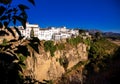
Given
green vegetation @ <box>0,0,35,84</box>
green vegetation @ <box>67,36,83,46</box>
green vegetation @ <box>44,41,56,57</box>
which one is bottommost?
green vegetation @ <box>0,0,35,84</box>

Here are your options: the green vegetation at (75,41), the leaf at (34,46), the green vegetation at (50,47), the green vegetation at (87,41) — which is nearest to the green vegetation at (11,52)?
the leaf at (34,46)

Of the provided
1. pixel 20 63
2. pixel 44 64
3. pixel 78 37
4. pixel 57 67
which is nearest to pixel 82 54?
pixel 78 37

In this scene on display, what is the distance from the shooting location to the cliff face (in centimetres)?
2478

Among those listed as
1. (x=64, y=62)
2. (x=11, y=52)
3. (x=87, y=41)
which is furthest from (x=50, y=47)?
(x=11, y=52)

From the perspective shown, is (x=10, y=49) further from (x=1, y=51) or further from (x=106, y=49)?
(x=106, y=49)

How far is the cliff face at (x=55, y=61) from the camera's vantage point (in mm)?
24781

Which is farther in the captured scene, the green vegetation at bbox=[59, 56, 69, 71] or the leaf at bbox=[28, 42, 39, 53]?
the green vegetation at bbox=[59, 56, 69, 71]

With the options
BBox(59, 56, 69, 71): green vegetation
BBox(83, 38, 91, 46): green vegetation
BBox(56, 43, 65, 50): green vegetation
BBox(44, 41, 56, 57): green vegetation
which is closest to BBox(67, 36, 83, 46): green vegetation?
BBox(83, 38, 91, 46): green vegetation

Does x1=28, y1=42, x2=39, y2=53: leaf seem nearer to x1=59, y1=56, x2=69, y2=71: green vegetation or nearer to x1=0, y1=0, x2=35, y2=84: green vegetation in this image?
x1=0, y1=0, x2=35, y2=84: green vegetation

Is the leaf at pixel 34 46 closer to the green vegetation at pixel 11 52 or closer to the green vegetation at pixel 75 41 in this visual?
the green vegetation at pixel 11 52

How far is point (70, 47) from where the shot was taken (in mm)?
30906

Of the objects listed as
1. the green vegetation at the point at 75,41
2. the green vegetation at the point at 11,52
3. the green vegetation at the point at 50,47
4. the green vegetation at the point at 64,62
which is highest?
the green vegetation at the point at 75,41

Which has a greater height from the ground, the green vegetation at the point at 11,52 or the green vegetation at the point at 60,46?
the green vegetation at the point at 60,46

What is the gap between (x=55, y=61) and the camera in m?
27.9
